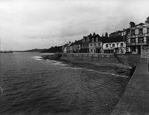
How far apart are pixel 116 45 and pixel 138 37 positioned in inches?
402

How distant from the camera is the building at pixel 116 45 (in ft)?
138

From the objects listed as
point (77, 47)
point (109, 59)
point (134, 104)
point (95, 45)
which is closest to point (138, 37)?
point (109, 59)

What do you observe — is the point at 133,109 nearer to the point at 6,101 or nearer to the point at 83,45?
the point at 6,101

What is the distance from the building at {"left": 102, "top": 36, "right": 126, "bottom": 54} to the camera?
4206 cm

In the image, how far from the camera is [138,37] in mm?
34625

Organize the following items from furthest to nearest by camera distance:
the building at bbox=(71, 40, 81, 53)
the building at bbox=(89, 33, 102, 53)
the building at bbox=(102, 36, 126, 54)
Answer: the building at bbox=(71, 40, 81, 53) < the building at bbox=(89, 33, 102, 53) < the building at bbox=(102, 36, 126, 54)

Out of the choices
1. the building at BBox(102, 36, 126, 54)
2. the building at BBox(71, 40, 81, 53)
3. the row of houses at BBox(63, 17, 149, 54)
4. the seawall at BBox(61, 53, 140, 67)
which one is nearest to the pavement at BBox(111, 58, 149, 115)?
the seawall at BBox(61, 53, 140, 67)

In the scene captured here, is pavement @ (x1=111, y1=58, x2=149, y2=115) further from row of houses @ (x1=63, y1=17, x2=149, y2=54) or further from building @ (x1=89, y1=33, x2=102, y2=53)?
building @ (x1=89, y1=33, x2=102, y2=53)

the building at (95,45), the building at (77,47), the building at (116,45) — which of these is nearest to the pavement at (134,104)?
the building at (116,45)

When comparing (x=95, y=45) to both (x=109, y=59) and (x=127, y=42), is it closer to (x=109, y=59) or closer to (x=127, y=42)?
(x=127, y=42)

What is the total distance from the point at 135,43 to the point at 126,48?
5.38 m

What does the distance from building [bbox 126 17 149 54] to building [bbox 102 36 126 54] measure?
4575 millimetres

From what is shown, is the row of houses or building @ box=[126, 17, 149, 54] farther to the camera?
the row of houses

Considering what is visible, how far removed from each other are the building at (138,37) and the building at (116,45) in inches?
180
